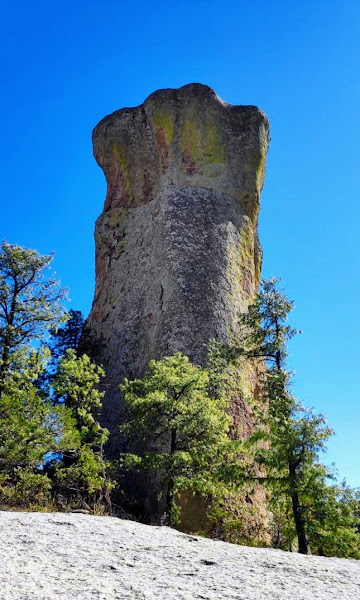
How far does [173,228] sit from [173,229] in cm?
7

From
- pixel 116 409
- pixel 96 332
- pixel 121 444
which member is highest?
pixel 96 332

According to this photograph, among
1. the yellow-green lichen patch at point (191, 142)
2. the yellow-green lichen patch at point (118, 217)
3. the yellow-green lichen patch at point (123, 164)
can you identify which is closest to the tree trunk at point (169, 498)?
the yellow-green lichen patch at point (118, 217)

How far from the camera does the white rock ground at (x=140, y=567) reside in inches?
215

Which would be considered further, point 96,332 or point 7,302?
point 96,332

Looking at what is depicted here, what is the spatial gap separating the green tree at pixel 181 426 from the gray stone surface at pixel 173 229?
529 centimetres

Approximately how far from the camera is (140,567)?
254 inches

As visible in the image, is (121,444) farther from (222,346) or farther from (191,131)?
(191,131)

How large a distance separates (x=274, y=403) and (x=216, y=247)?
11.7 meters

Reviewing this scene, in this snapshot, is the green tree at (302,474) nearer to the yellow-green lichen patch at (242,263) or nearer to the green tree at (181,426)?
the green tree at (181,426)

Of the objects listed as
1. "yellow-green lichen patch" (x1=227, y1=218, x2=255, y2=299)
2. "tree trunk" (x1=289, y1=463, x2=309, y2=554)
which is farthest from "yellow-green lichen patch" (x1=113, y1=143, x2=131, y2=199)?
"tree trunk" (x1=289, y1=463, x2=309, y2=554)

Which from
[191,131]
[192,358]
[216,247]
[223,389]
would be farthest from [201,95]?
[223,389]

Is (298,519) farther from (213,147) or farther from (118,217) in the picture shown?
(213,147)

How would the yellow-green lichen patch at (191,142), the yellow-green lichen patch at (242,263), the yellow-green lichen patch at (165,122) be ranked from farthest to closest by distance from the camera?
1. the yellow-green lichen patch at (165,122)
2. the yellow-green lichen patch at (191,142)
3. the yellow-green lichen patch at (242,263)

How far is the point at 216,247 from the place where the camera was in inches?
1013
